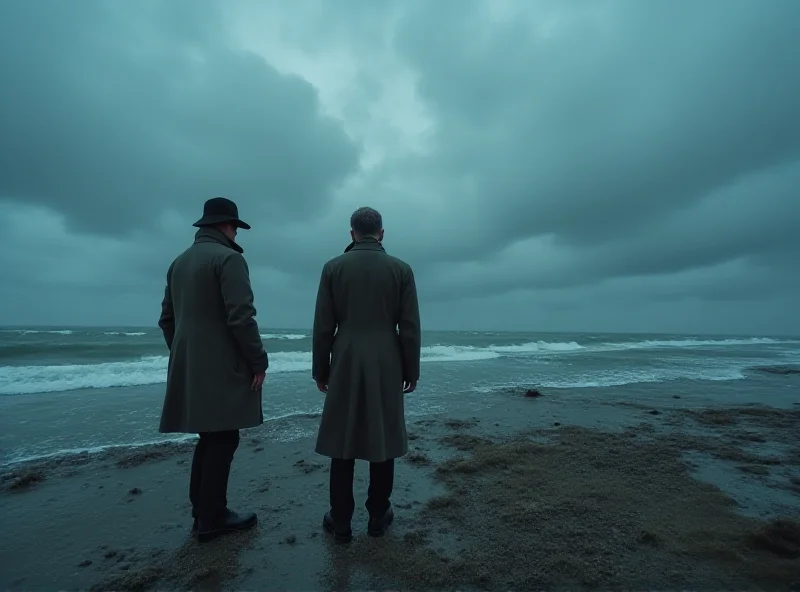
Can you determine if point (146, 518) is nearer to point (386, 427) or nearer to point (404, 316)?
point (386, 427)

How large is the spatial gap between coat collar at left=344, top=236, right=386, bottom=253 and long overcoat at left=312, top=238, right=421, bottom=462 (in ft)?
0.06

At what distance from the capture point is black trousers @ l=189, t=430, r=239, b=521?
8.98 ft

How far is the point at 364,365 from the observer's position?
2703mm

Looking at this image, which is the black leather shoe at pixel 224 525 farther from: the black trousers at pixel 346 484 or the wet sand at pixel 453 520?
the black trousers at pixel 346 484

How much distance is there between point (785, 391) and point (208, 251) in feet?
51.8

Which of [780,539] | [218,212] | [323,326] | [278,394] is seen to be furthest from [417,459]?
[278,394]

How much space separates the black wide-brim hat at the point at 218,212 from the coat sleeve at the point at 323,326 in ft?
3.06

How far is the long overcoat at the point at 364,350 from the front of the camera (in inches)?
106

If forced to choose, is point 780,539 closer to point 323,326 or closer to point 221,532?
point 323,326

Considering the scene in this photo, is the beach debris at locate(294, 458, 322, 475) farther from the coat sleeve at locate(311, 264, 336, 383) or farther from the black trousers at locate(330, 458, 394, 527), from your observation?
the coat sleeve at locate(311, 264, 336, 383)

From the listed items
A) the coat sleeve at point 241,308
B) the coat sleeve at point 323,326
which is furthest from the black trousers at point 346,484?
the coat sleeve at point 241,308

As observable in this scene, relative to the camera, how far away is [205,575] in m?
2.36

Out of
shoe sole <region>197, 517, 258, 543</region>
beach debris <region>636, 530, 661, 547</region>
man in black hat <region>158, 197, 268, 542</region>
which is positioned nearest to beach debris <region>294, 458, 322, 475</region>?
shoe sole <region>197, 517, 258, 543</region>

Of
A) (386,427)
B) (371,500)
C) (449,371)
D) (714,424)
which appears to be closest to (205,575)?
(371,500)
